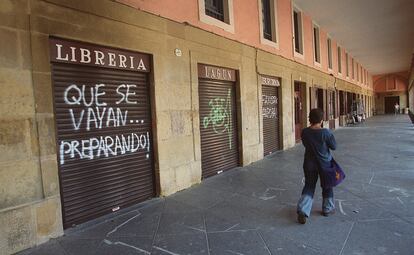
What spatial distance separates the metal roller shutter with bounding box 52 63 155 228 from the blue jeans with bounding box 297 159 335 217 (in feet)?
8.59

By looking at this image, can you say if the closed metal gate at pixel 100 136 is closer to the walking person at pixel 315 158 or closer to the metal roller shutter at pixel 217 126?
the metal roller shutter at pixel 217 126

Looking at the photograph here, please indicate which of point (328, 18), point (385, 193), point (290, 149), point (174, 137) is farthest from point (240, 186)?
point (328, 18)

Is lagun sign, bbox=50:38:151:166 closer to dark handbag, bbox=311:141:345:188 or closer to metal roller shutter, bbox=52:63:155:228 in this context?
metal roller shutter, bbox=52:63:155:228

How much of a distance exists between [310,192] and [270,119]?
5.98 meters

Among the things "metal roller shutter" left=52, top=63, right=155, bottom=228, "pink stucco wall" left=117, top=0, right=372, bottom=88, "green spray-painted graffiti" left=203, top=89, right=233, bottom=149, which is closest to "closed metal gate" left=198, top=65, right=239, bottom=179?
"green spray-painted graffiti" left=203, top=89, right=233, bottom=149

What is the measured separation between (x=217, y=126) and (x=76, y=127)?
3602 mm

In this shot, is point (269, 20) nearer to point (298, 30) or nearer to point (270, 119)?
point (298, 30)

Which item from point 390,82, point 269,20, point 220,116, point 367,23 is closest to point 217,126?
point 220,116

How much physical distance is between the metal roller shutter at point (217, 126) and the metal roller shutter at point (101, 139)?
1.67 metres

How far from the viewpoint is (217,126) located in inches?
285

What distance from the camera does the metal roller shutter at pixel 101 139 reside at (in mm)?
4137

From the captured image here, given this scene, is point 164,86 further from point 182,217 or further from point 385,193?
point 385,193

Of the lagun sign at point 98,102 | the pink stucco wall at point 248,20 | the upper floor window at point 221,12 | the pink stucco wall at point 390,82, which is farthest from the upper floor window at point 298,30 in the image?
the pink stucco wall at point 390,82

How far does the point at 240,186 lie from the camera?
6059 mm
